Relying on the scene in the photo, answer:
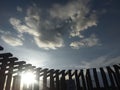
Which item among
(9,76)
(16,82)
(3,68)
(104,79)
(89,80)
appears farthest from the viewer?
(89,80)

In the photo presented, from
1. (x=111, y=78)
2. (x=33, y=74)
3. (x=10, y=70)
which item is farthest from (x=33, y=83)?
(x=111, y=78)

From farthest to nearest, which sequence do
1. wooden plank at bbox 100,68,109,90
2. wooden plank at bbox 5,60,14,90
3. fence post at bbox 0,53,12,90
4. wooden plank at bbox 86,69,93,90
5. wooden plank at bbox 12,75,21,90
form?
wooden plank at bbox 86,69,93,90 → wooden plank at bbox 100,68,109,90 → wooden plank at bbox 12,75,21,90 → wooden plank at bbox 5,60,14,90 → fence post at bbox 0,53,12,90

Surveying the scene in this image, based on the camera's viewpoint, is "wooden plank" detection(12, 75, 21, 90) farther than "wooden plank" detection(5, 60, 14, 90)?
Yes

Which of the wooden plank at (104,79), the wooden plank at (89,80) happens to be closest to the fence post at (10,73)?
the wooden plank at (89,80)

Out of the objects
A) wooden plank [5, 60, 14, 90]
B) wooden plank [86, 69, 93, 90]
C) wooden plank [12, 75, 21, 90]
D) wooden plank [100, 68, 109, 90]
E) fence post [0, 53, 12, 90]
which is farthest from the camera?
wooden plank [86, 69, 93, 90]

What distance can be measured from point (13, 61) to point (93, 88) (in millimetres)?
6368

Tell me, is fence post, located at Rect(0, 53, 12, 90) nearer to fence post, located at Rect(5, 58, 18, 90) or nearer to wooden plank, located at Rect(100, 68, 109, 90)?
fence post, located at Rect(5, 58, 18, 90)

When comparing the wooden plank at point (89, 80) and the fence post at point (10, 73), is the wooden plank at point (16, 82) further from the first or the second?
the wooden plank at point (89, 80)

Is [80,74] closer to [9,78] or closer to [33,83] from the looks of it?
[33,83]

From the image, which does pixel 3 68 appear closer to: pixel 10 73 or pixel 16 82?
pixel 10 73

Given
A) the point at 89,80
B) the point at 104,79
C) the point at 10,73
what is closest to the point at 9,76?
the point at 10,73

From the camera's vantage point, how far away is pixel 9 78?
7207mm

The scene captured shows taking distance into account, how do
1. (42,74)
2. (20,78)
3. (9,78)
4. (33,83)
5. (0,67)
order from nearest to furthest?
(0,67), (9,78), (20,78), (33,83), (42,74)

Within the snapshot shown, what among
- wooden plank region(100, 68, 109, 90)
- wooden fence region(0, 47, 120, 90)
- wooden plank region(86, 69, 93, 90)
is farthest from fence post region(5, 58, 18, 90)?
wooden plank region(100, 68, 109, 90)
